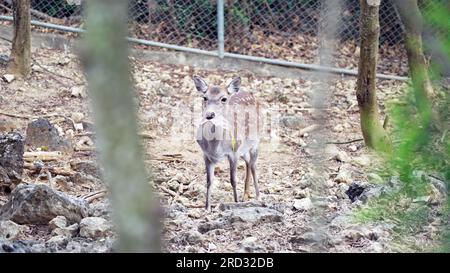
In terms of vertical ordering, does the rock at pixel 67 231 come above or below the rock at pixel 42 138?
below

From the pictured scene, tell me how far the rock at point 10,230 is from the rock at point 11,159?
126 centimetres

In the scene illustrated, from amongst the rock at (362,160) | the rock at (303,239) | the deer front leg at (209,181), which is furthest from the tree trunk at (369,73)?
the rock at (303,239)

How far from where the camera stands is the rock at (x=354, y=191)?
7.08m

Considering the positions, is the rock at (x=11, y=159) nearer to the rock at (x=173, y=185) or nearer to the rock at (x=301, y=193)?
the rock at (x=173, y=185)

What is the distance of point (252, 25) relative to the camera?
1307 cm

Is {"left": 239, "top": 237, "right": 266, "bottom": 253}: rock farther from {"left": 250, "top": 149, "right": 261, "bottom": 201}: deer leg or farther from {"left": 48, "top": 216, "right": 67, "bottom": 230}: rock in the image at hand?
{"left": 250, "top": 149, "right": 261, "bottom": 201}: deer leg

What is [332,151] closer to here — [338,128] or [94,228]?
[338,128]

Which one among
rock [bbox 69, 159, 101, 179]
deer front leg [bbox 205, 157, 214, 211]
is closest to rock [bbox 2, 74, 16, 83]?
rock [bbox 69, 159, 101, 179]

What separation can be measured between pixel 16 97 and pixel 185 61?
2742mm

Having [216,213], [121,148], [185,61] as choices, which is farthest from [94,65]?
[185,61]

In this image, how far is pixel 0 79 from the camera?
424 inches

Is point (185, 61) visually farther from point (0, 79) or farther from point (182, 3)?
point (0, 79)

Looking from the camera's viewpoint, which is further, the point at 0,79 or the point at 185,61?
the point at 185,61
